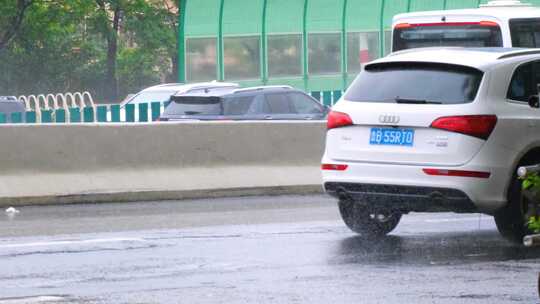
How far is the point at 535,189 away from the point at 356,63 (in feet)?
96.1

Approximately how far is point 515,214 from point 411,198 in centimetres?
87

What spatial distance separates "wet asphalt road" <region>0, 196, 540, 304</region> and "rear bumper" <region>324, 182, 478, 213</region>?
1.14 feet

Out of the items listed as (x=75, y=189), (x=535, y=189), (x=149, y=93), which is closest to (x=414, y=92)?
(x=535, y=189)

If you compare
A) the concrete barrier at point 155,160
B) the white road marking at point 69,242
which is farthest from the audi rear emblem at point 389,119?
the concrete barrier at point 155,160

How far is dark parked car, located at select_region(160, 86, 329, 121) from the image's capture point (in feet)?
77.5

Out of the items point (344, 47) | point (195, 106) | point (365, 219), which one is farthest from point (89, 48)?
point (365, 219)

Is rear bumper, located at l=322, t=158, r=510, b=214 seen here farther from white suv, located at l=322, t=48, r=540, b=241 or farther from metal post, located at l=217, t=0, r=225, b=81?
metal post, located at l=217, t=0, r=225, b=81

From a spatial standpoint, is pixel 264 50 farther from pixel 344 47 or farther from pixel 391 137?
pixel 391 137

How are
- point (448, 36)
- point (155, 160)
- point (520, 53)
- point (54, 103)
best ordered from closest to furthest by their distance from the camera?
point (520, 53), point (155, 160), point (448, 36), point (54, 103)

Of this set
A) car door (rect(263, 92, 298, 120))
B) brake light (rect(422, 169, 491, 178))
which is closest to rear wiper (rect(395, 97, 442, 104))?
brake light (rect(422, 169, 491, 178))

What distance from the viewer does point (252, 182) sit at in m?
17.2

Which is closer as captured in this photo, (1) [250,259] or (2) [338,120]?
(1) [250,259]

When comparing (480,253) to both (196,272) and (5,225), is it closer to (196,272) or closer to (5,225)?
(196,272)

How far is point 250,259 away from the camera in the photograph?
36.1 feet
